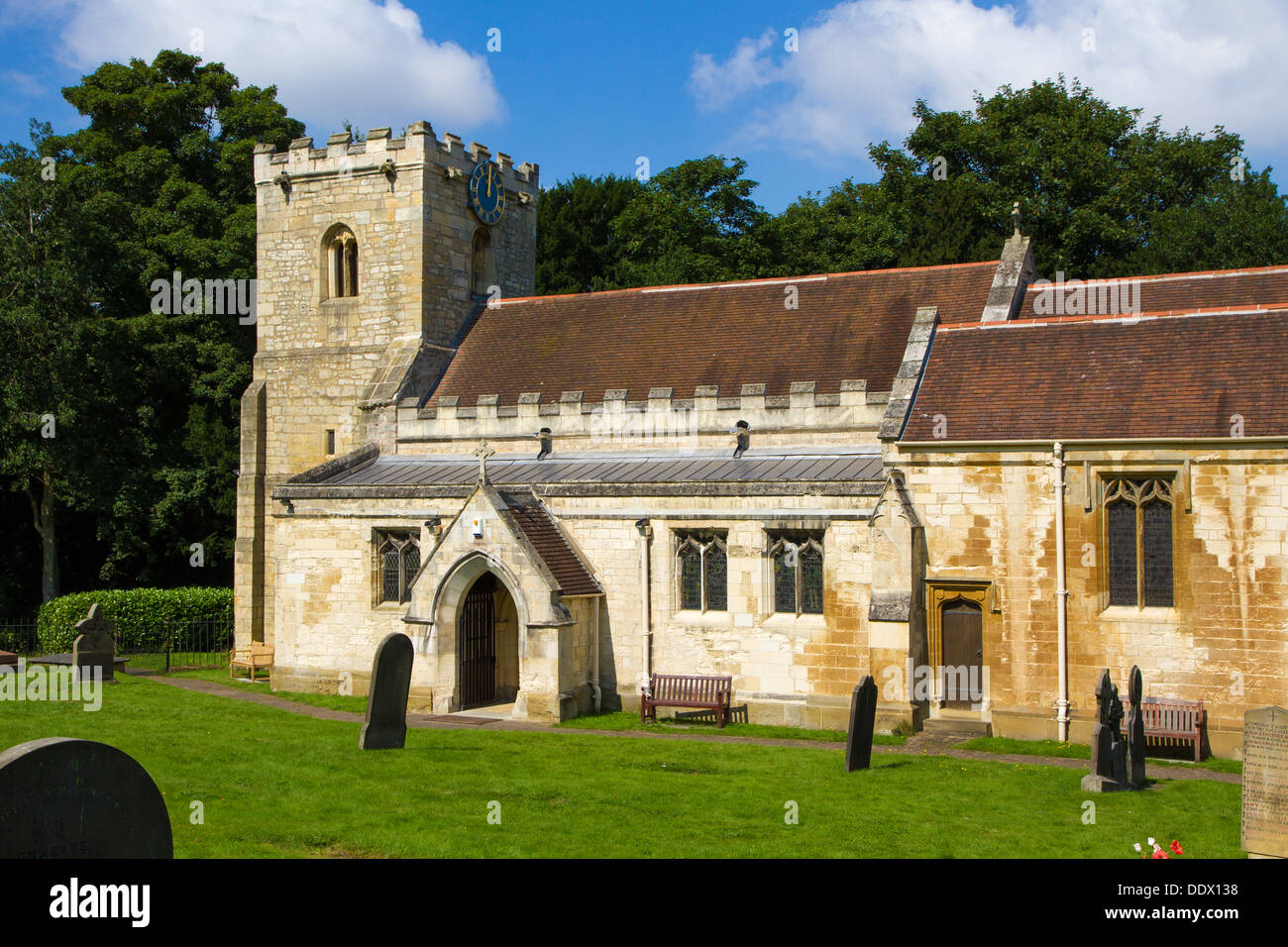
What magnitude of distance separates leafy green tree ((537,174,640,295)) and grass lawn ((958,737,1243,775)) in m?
31.3

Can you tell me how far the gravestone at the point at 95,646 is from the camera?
25375 millimetres

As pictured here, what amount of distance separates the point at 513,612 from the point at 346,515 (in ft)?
13.8

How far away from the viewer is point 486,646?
24.4 m

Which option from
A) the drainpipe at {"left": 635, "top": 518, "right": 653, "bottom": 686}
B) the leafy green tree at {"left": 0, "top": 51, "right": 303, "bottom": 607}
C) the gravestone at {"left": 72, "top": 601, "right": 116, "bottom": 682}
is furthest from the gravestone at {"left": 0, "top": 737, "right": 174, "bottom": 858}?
the leafy green tree at {"left": 0, "top": 51, "right": 303, "bottom": 607}

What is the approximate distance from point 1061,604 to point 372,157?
2031cm

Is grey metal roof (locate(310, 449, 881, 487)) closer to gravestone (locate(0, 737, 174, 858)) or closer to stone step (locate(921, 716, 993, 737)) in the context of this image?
stone step (locate(921, 716, 993, 737))

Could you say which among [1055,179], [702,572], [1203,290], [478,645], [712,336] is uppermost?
[1055,179]

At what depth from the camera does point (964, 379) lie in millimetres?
21781

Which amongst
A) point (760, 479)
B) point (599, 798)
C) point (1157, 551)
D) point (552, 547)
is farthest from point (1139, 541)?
point (552, 547)

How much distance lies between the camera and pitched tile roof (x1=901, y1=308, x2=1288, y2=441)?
1930 centimetres

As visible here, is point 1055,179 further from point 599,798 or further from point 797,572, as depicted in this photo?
point 599,798

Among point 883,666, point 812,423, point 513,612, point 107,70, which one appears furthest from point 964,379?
point 107,70

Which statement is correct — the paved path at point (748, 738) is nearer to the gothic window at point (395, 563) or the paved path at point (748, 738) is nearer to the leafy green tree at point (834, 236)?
the gothic window at point (395, 563)
